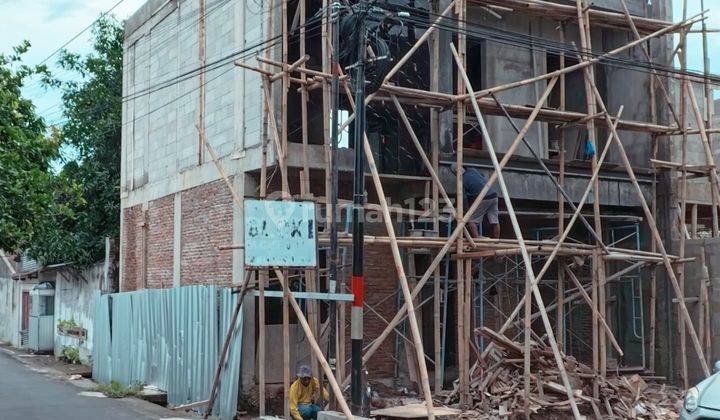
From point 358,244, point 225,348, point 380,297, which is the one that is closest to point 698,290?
point 380,297

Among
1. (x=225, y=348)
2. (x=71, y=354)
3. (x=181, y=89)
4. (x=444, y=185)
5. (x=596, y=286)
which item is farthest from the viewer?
(x=71, y=354)

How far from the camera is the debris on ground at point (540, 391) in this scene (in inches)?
503

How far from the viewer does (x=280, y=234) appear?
38.8ft

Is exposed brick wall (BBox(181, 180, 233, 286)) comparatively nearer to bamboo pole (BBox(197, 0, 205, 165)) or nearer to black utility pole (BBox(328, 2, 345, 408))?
bamboo pole (BBox(197, 0, 205, 165))

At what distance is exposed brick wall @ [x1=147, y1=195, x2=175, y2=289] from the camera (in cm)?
1862

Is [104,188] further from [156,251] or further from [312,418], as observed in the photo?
[312,418]

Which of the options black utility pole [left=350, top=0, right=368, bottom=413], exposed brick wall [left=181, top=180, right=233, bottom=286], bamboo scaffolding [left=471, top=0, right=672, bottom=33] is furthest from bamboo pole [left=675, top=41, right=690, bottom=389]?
exposed brick wall [left=181, top=180, right=233, bottom=286]

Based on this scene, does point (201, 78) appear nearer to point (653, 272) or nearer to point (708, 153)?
point (653, 272)

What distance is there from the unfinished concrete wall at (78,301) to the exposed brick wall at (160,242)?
3610 mm

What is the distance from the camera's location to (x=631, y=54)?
1797 centimetres

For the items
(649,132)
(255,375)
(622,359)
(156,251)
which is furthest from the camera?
(156,251)

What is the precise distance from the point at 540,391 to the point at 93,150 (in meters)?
17.5

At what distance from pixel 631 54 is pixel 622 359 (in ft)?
20.9

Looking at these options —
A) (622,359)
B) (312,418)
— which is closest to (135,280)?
(312,418)
